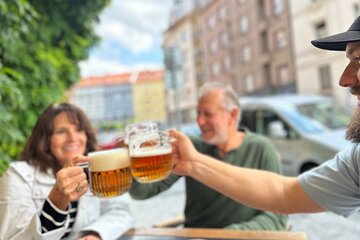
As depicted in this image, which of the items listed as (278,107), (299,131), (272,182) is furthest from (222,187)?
(278,107)

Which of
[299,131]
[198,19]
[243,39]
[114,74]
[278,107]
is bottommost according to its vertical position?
[299,131]

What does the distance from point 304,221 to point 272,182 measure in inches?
85.3

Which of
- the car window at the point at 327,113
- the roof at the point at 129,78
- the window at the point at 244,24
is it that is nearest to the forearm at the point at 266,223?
the car window at the point at 327,113

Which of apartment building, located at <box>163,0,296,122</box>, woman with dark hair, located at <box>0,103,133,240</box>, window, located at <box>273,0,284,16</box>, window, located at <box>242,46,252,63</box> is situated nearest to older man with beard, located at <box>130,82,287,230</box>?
woman with dark hair, located at <box>0,103,133,240</box>

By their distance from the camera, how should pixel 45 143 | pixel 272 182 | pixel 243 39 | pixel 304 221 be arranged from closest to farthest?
pixel 272 182, pixel 45 143, pixel 304 221, pixel 243 39

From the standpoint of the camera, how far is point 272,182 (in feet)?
3.56

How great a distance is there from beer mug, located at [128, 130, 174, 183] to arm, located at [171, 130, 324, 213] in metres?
0.16

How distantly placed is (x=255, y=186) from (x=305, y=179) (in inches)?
5.8

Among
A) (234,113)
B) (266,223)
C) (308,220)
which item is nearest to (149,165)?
(266,223)

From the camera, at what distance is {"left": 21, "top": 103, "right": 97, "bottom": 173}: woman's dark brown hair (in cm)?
123

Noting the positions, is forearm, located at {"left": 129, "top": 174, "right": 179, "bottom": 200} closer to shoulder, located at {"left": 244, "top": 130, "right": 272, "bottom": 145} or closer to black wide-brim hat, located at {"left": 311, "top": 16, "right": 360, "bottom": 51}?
shoulder, located at {"left": 244, "top": 130, "right": 272, "bottom": 145}

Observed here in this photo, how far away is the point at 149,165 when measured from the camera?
914mm

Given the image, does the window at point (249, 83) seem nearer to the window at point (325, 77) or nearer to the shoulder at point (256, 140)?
the window at point (325, 77)

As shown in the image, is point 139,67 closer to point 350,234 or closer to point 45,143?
point 350,234
